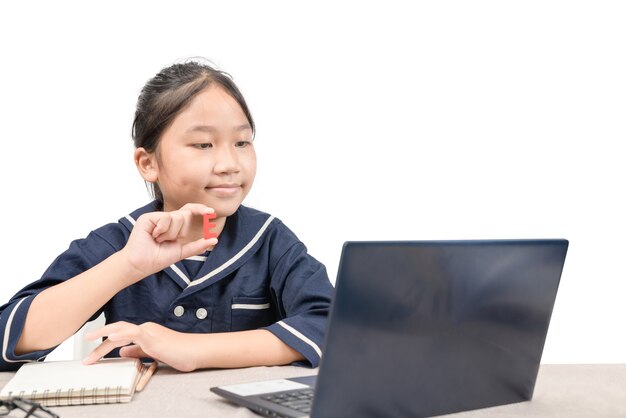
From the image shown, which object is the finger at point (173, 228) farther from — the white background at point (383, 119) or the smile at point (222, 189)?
the white background at point (383, 119)

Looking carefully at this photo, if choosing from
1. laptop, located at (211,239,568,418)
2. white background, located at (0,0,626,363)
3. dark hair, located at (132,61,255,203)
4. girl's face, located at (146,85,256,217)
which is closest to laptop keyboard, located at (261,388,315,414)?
laptop, located at (211,239,568,418)

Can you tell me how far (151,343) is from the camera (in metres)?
1.08

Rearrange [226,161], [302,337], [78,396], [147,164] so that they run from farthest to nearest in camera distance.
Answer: [147,164]
[226,161]
[302,337]
[78,396]

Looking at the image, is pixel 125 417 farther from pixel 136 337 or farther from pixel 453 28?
pixel 453 28

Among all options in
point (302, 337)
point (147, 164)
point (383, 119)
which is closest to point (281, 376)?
point (302, 337)

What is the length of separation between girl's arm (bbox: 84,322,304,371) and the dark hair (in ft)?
1.33

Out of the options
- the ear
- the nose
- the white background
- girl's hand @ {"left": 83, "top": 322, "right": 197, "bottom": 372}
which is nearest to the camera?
girl's hand @ {"left": 83, "top": 322, "right": 197, "bottom": 372}

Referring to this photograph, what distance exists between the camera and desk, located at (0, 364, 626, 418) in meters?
0.88

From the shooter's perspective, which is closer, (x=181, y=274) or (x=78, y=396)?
(x=78, y=396)

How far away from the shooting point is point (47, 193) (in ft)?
7.34

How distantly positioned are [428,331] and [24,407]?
0.42m

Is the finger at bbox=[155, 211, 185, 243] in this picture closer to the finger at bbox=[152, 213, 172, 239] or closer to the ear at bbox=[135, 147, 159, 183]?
the finger at bbox=[152, 213, 172, 239]

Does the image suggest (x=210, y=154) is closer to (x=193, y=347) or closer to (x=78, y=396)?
(x=193, y=347)

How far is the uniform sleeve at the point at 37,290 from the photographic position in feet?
3.77
